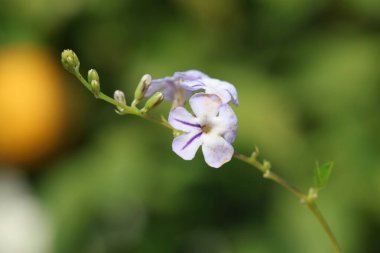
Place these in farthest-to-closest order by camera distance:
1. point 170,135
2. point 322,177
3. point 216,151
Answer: point 170,135, point 322,177, point 216,151

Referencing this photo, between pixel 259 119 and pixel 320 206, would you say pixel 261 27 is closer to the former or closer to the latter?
pixel 259 119

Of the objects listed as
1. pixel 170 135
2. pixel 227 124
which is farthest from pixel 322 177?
pixel 170 135

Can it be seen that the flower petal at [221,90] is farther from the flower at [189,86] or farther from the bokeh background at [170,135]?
the bokeh background at [170,135]

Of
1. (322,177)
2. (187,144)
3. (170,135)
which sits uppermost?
(170,135)

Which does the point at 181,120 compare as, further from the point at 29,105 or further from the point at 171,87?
the point at 29,105

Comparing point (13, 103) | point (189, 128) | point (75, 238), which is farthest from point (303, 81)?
point (189, 128)

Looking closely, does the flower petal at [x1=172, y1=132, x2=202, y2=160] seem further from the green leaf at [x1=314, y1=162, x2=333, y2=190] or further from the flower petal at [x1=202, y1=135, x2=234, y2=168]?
the green leaf at [x1=314, y1=162, x2=333, y2=190]
